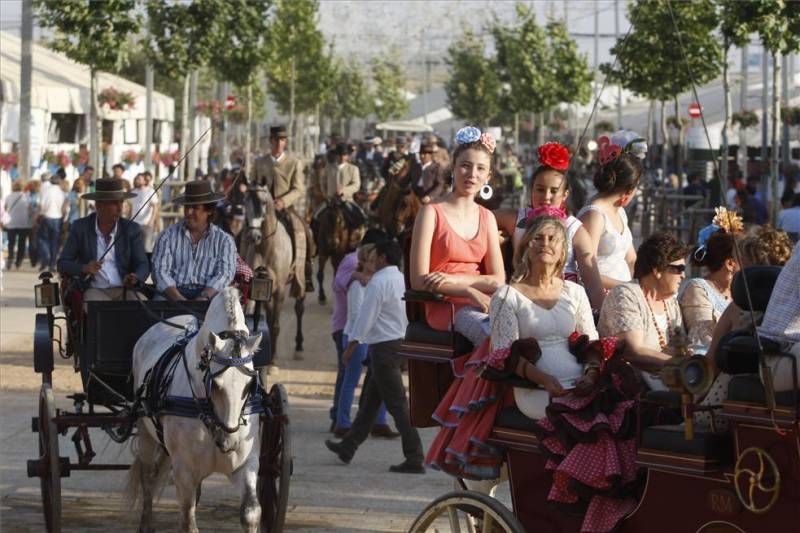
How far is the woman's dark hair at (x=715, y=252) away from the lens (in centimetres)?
809

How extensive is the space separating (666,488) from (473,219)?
108 inches

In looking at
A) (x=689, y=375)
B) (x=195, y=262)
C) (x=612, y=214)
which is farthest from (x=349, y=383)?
(x=689, y=375)

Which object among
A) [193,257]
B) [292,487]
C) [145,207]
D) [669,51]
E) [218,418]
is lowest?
[292,487]

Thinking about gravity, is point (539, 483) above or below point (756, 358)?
below

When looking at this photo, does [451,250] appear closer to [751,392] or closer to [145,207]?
[751,392]

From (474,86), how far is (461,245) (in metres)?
77.0

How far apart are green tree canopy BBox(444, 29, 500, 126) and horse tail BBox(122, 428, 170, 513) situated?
239 feet

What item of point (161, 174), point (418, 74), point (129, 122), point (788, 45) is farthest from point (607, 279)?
point (418, 74)

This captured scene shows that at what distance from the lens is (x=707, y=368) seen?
5758mm

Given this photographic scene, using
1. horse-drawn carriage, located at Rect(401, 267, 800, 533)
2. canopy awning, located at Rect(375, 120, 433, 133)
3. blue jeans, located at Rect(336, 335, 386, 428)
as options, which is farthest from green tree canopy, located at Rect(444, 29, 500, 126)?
horse-drawn carriage, located at Rect(401, 267, 800, 533)

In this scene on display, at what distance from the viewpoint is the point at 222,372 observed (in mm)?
8883

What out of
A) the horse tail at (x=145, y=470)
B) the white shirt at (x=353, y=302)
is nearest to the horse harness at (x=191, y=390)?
the horse tail at (x=145, y=470)

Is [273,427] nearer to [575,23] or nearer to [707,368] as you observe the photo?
[707,368]

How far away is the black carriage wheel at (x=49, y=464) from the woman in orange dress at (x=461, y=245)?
105 inches
